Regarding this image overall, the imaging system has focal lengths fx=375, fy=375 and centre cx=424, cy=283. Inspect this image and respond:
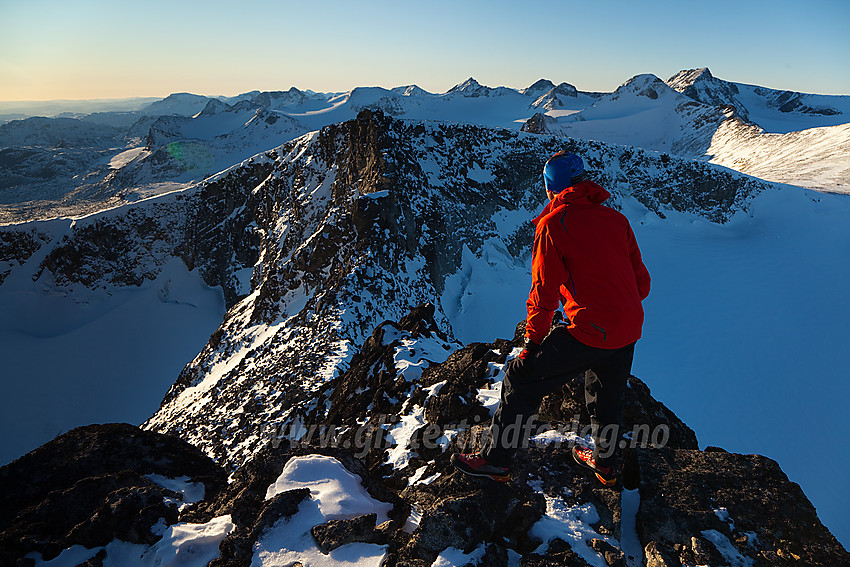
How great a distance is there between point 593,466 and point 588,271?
2.19m

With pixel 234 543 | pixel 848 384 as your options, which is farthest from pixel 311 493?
pixel 848 384

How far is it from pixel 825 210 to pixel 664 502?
39.0 m

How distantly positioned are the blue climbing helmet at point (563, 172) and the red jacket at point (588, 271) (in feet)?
0.71

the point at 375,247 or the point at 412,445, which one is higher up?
the point at 375,247

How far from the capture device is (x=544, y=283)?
11.4 ft

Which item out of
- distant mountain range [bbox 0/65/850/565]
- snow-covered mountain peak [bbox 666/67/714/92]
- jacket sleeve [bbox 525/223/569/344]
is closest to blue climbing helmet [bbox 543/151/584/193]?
jacket sleeve [bbox 525/223/569/344]

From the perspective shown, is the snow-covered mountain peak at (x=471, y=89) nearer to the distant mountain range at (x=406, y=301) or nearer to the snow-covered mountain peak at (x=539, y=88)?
the snow-covered mountain peak at (x=539, y=88)

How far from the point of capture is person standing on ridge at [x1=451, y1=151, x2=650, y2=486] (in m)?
3.38

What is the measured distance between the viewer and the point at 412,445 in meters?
5.78

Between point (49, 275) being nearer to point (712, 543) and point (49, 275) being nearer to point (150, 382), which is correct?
point (150, 382)

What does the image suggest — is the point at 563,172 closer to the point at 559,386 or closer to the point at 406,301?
the point at 559,386

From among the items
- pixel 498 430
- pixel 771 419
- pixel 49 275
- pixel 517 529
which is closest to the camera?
pixel 517 529

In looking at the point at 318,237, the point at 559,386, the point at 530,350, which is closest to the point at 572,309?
the point at 530,350

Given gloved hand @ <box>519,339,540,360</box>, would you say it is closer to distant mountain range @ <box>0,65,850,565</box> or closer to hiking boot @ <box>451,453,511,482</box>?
hiking boot @ <box>451,453,511,482</box>
